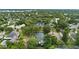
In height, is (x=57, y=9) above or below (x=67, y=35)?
above
